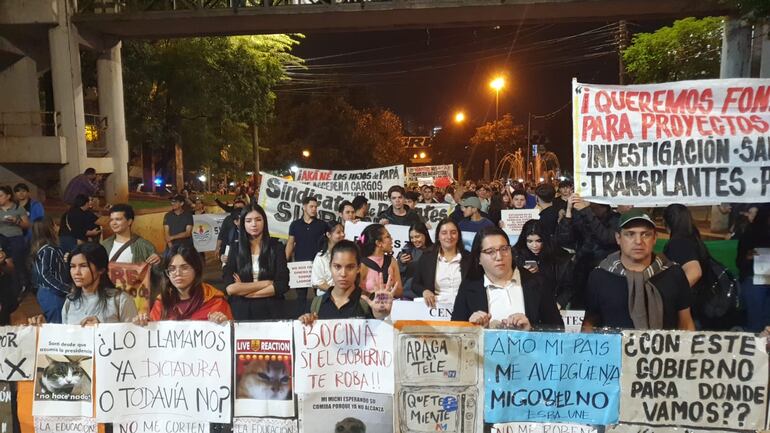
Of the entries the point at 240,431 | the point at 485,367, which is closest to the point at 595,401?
the point at 485,367

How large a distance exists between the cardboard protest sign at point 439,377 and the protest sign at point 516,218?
669 cm

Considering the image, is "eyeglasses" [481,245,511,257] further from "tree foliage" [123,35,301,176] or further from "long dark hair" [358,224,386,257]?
"tree foliage" [123,35,301,176]

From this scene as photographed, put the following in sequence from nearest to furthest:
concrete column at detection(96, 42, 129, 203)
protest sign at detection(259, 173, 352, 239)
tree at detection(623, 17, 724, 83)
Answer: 1. protest sign at detection(259, 173, 352, 239)
2. concrete column at detection(96, 42, 129, 203)
3. tree at detection(623, 17, 724, 83)

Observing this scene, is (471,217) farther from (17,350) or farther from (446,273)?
(17,350)

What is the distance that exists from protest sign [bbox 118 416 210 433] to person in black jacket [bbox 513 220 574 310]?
11.0ft

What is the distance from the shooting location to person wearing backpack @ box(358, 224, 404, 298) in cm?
595

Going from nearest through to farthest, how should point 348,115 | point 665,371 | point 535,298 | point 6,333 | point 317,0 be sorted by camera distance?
1. point 665,371
2. point 535,298
3. point 6,333
4. point 317,0
5. point 348,115

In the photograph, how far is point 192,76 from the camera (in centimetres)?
2511

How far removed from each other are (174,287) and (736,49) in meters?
18.9

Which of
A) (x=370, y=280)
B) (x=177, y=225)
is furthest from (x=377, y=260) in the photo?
(x=177, y=225)

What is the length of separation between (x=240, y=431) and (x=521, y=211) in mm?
7100

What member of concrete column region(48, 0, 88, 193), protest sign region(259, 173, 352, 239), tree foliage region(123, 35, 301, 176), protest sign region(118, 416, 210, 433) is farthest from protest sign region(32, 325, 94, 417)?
tree foliage region(123, 35, 301, 176)

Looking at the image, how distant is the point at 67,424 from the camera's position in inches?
157

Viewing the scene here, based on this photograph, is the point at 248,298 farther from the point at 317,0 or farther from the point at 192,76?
the point at 192,76
